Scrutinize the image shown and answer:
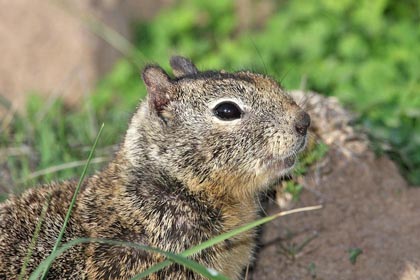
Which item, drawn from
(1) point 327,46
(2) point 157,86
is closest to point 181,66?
(2) point 157,86

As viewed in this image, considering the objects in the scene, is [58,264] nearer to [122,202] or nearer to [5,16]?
[122,202]

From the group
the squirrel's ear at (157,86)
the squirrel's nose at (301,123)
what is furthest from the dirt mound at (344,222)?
the squirrel's ear at (157,86)

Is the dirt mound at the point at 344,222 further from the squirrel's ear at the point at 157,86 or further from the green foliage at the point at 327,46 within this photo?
the squirrel's ear at the point at 157,86

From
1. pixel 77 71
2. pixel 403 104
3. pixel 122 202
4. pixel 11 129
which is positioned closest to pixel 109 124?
pixel 11 129

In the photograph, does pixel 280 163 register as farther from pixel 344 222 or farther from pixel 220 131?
pixel 344 222

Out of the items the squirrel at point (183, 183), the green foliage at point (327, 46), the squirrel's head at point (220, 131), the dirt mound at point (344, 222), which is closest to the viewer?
the squirrel at point (183, 183)
